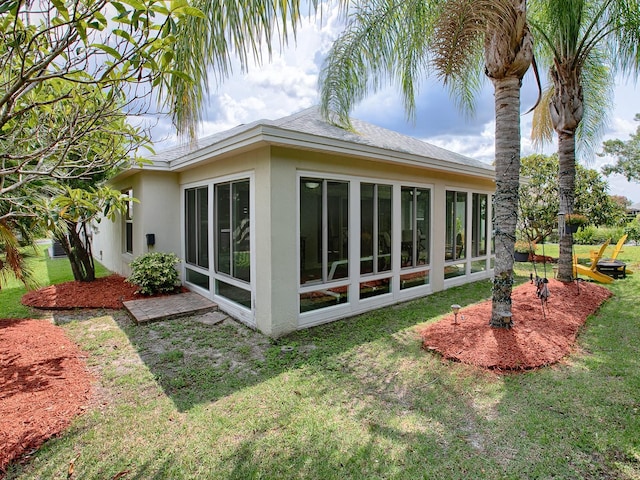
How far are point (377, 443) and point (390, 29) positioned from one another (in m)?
6.62

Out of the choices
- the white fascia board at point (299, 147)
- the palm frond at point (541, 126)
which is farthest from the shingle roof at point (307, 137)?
the palm frond at point (541, 126)

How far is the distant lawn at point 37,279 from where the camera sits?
6750 mm

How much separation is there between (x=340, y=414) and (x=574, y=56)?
31.1 ft

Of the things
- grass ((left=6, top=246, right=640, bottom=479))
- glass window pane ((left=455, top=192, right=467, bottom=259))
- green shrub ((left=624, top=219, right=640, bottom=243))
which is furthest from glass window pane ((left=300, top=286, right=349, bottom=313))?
green shrub ((left=624, top=219, right=640, bottom=243))

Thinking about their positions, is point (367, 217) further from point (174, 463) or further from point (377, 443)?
point (174, 463)

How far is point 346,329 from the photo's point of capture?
5.96 m

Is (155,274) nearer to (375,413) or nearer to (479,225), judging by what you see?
(375,413)

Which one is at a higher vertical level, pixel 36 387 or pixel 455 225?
pixel 455 225

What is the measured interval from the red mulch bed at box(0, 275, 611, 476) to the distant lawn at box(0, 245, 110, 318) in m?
0.35

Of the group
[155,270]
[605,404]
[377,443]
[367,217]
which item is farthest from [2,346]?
[605,404]

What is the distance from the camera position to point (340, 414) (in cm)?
342

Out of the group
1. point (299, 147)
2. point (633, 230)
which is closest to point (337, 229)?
point (299, 147)

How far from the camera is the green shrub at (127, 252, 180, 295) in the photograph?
25.4ft

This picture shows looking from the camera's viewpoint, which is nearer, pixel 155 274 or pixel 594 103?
pixel 155 274
